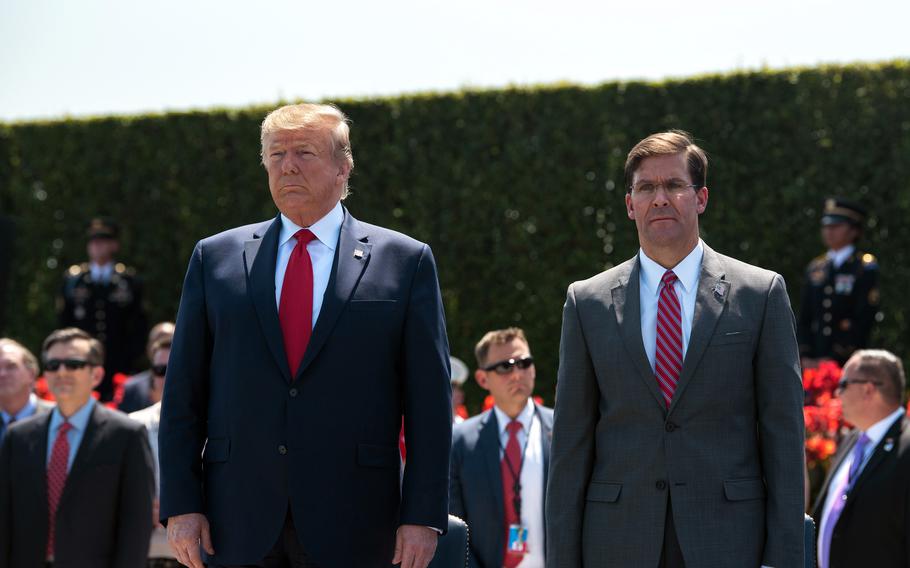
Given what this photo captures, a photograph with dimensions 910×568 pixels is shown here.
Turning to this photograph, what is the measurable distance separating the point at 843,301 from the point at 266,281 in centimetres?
813

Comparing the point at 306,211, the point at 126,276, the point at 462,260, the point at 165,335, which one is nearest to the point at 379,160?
the point at 462,260

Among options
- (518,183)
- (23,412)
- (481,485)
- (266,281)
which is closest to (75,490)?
(23,412)

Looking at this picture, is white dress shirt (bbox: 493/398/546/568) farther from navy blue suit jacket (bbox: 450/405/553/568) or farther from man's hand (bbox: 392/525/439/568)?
man's hand (bbox: 392/525/439/568)

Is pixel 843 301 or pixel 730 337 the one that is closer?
pixel 730 337

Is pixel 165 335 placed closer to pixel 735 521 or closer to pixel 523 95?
pixel 523 95

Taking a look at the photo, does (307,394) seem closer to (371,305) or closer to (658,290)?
(371,305)

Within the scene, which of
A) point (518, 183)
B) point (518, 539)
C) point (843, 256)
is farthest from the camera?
point (518, 183)

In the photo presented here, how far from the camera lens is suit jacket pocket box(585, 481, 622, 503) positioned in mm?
3959

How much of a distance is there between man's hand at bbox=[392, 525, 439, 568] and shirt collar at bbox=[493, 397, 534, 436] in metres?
2.89

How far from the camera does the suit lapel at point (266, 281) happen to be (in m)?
3.86

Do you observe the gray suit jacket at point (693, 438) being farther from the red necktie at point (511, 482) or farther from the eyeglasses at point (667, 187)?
the red necktie at point (511, 482)

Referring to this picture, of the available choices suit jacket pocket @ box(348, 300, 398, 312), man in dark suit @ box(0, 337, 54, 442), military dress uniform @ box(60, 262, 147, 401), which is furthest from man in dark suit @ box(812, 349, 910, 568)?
military dress uniform @ box(60, 262, 147, 401)

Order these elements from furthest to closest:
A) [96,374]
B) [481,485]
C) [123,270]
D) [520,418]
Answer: [123,270] < [96,374] < [520,418] < [481,485]

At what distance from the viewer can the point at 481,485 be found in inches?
255
